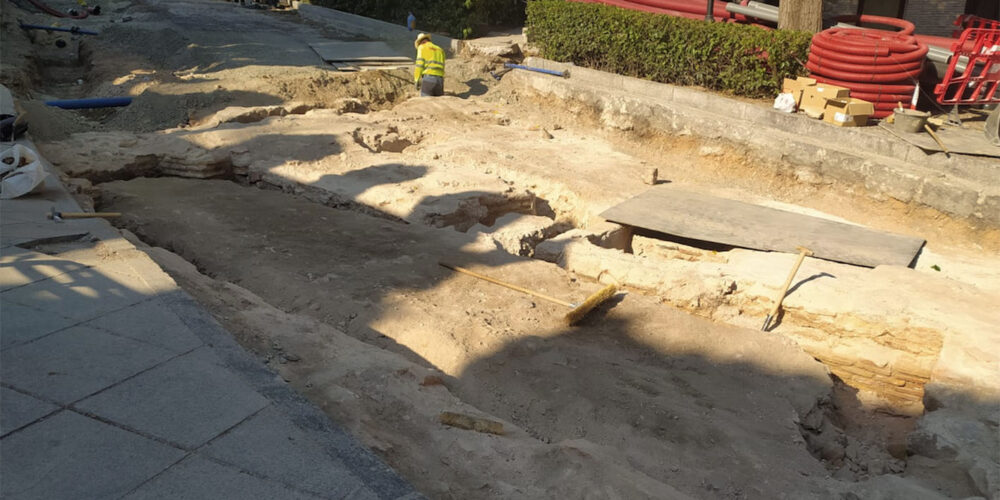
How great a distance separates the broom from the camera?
18.6 ft

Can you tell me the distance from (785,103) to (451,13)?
882cm

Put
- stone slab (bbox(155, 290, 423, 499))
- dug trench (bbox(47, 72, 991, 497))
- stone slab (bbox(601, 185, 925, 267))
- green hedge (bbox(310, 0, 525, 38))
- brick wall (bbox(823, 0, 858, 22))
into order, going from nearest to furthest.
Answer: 1. stone slab (bbox(155, 290, 423, 499))
2. dug trench (bbox(47, 72, 991, 497))
3. stone slab (bbox(601, 185, 925, 267))
4. brick wall (bbox(823, 0, 858, 22))
5. green hedge (bbox(310, 0, 525, 38))

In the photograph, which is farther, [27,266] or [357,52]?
[357,52]

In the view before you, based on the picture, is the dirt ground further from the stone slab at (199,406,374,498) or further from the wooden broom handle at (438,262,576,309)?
the stone slab at (199,406,374,498)

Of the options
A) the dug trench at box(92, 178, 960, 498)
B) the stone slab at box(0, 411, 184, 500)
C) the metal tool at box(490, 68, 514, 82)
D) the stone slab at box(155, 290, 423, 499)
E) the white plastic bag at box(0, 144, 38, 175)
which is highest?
the white plastic bag at box(0, 144, 38, 175)

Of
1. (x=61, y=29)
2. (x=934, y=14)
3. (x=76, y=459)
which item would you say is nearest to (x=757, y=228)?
(x=76, y=459)

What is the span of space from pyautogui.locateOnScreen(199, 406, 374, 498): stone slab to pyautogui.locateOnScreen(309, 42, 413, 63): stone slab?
1332 centimetres

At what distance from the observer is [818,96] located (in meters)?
9.74

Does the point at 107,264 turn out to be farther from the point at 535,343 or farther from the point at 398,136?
the point at 398,136

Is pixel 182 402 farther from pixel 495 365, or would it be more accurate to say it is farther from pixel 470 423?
pixel 495 365

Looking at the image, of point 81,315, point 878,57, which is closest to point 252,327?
point 81,315

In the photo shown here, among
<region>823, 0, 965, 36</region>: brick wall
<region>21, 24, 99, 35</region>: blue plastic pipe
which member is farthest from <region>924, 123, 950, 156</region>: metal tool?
<region>21, 24, 99, 35</region>: blue plastic pipe

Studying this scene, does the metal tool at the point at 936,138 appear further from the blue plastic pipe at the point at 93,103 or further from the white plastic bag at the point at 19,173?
the blue plastic pipe at the point at 93,103

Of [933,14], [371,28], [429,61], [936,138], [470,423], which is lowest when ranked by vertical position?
[470,423]
